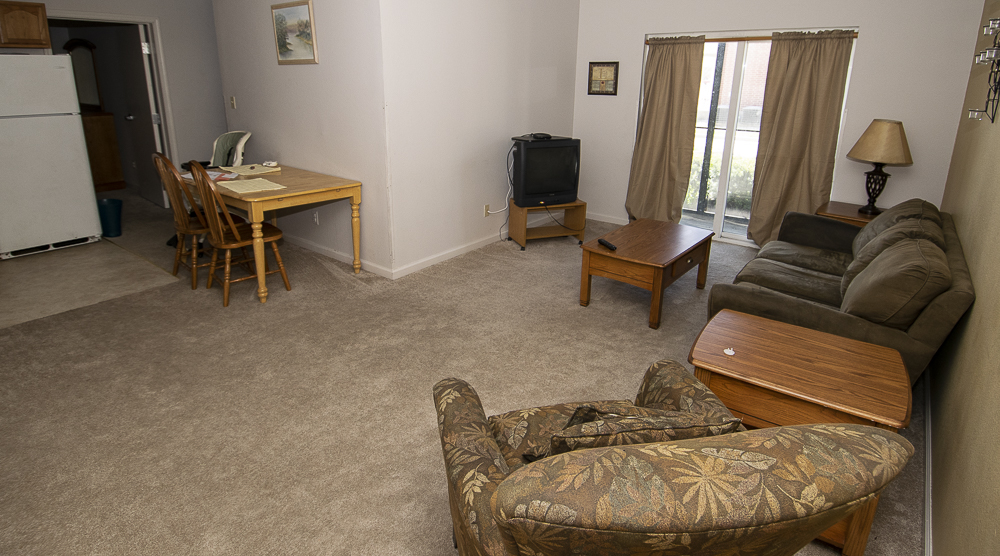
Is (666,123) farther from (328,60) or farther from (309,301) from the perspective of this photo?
(309,301)

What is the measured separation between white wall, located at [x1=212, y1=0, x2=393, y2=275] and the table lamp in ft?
11.4

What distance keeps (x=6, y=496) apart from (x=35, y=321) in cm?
183

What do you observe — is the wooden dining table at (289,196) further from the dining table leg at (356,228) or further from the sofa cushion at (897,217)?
the sofa cushion at (897,217)

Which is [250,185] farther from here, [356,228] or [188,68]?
[188,68]

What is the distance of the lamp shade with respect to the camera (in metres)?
4.01

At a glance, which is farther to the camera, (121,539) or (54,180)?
(54,180)

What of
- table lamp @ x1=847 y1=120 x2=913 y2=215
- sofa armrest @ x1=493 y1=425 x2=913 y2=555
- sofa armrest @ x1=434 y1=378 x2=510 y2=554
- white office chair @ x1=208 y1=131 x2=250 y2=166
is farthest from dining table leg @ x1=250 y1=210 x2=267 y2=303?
table lamp @ x1=847 y1=120 x2=913 y2=215

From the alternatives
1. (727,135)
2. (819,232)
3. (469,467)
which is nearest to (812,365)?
(469,467)

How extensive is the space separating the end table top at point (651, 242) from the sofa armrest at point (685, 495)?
2.49m

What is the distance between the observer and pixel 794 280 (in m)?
3.08

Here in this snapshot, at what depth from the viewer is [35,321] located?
3457 mm

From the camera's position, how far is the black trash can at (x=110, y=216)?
503cm

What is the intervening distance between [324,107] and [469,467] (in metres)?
3.66

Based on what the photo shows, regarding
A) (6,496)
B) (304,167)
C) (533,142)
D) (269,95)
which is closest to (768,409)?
(6,496)
